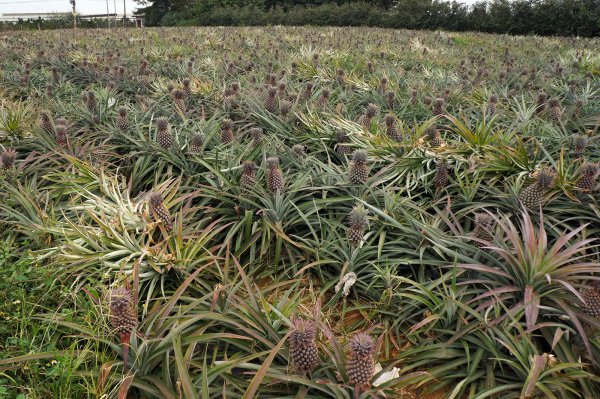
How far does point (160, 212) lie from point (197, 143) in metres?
0.98

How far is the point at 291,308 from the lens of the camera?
2283mm

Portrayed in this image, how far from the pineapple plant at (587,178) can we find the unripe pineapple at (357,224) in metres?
1.55

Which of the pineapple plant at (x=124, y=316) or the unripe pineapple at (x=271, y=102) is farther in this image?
the unripe pineapple at (x=271, y=102)

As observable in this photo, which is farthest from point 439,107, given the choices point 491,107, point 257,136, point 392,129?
point 257,136

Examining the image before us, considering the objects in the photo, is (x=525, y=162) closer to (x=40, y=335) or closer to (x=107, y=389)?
(x=107, y=389)

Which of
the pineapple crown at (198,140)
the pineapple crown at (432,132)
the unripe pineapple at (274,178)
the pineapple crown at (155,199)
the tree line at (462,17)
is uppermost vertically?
the tree line at (462,17)

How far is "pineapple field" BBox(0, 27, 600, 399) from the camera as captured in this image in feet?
6.53

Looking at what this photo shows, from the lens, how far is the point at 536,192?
2.84 meters

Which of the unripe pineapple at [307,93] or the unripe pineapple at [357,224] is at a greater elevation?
the unripe pineapple at [307,93]

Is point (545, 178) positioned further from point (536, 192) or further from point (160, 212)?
point (160, 212)

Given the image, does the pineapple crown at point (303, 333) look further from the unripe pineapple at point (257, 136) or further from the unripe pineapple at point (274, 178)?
the unripe pineapple at point (257, 136)

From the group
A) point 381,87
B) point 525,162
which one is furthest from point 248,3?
point 525,162

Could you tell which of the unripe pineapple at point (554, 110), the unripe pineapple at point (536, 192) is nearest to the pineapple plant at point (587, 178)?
the unripe pineapple at point (536, 192)

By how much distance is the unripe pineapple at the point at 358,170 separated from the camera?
3.19 m
